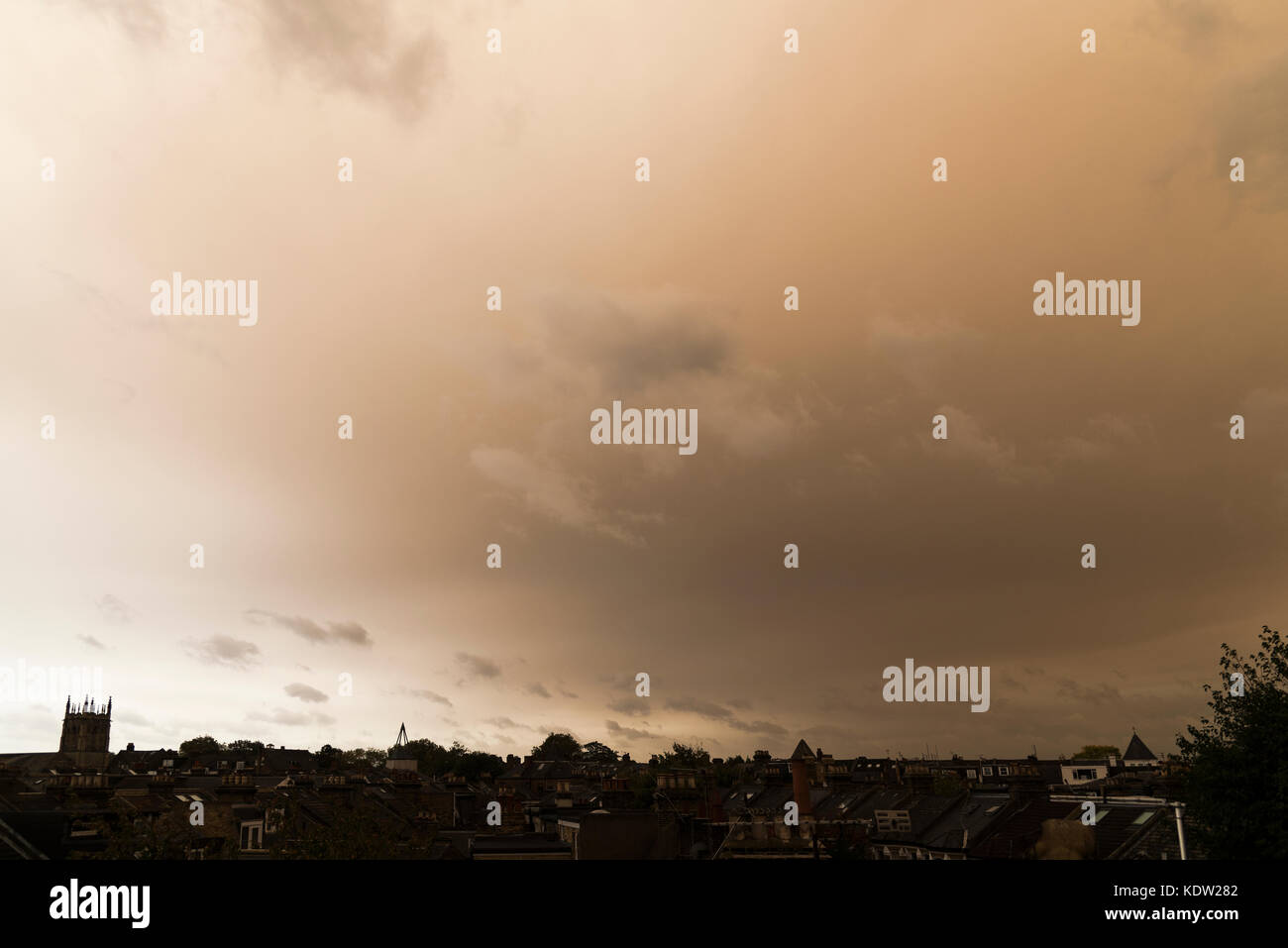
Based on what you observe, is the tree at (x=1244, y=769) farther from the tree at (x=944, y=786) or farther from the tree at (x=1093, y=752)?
the tree at (x=1093, y=752)

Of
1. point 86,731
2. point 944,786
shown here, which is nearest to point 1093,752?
point 944,786

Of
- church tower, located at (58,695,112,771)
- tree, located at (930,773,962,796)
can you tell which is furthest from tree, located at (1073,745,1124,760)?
church tower, located at (58,695,112,771)

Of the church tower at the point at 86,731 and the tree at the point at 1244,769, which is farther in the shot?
the church tower at the point at 86,731

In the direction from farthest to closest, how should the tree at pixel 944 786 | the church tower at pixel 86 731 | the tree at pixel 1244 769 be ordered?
the church tower at pixel 86 731 < the tree at pixel 944 786 < the tree at pixel 1244 769

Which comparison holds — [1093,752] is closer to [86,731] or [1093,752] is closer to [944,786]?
[944,786]

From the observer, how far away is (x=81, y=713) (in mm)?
180250

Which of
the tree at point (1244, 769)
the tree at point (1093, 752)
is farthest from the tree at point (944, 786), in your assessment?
the tree at point (1093, 752)

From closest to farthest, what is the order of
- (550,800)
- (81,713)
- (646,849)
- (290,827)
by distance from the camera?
1. (290,827)
2. (646,849)
3. (550,800)
4. (81,713)

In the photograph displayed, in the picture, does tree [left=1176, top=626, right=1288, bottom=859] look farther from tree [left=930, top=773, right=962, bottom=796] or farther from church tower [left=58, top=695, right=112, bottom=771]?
church tower [left=58, top=695, right=112, bottom=771]
